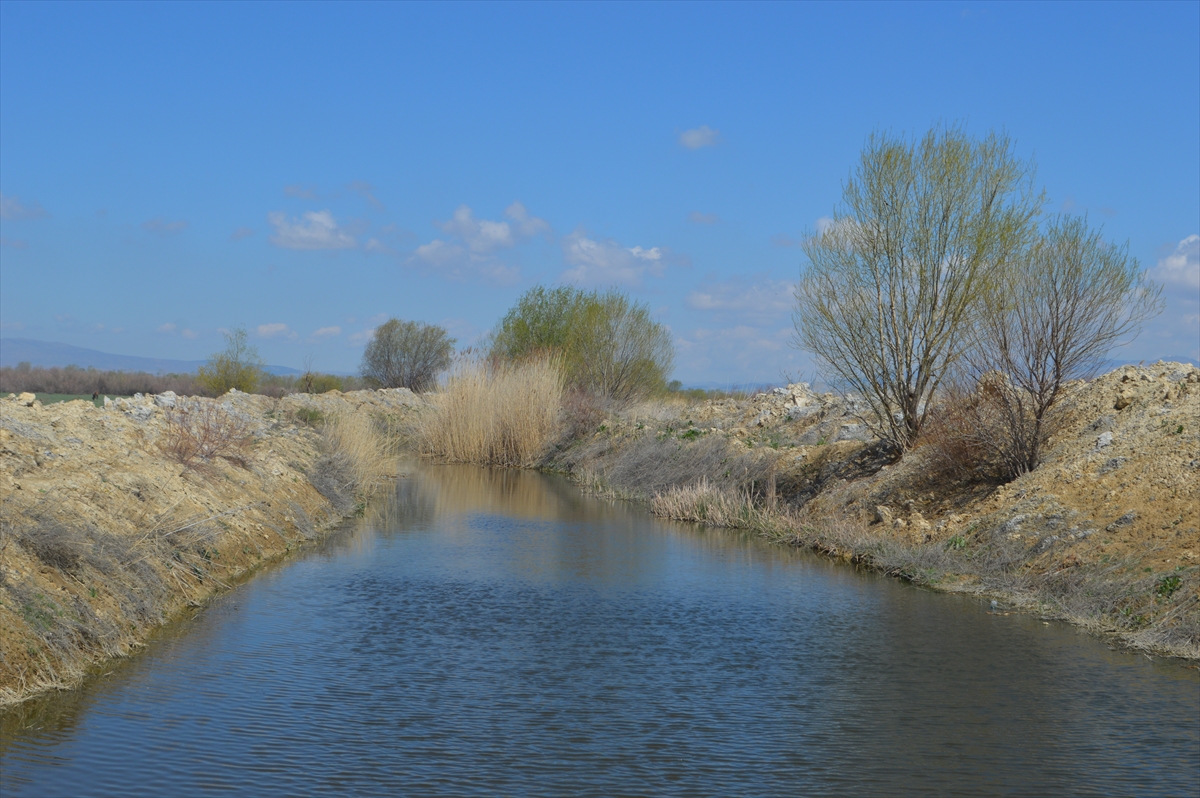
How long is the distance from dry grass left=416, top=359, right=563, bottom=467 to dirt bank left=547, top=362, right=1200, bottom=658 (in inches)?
377

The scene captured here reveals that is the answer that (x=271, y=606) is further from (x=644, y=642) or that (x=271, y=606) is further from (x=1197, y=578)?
(x=1197, y=578)

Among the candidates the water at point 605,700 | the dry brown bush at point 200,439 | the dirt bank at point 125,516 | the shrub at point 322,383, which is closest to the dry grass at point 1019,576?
the water at point 605,700

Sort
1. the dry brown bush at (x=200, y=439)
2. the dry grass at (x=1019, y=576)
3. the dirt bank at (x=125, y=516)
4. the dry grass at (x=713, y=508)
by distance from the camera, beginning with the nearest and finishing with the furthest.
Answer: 1. the dirt bank at (x=125, y=516)
2. the dry grass at (x=1019, y=576)
3. the dry brown bush at (x=200, y=439)
4. the dry grass at (x=713, y=508)

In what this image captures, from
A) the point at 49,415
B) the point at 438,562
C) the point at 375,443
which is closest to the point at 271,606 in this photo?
the point at 438,562

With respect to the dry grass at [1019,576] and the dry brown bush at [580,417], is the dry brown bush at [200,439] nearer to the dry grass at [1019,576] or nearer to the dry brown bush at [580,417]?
the dry grass at [1019,576]

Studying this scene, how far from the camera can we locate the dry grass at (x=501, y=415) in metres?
34.1

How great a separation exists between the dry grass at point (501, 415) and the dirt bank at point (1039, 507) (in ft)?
31.4

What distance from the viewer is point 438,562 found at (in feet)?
49.3

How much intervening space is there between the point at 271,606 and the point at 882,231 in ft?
42.6

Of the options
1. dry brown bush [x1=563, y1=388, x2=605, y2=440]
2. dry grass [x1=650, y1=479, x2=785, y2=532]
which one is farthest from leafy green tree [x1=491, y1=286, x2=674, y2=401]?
dry grass [x1=650, y1=479, x2=785, y2=532]

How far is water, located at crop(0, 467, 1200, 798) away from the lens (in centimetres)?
655

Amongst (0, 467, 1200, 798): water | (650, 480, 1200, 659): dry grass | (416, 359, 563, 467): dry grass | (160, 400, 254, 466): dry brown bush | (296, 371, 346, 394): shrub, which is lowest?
(0, 467, 1200, 798): water

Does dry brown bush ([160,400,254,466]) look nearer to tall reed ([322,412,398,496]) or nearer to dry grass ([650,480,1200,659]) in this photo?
tall reed ([322,412,398,496])

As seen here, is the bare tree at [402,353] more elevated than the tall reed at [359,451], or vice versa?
the bare tree at [402,353]
